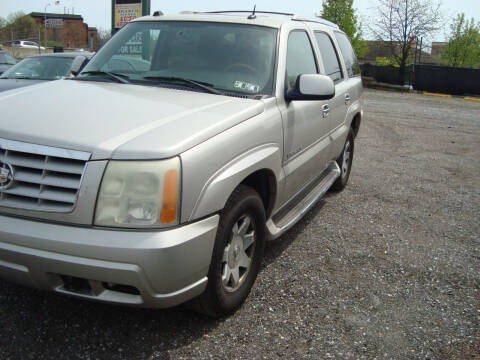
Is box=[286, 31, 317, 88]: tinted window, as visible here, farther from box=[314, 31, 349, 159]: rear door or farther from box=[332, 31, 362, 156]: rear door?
box=[332, 31, 362, 156]: rear door

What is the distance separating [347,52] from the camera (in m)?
5.84

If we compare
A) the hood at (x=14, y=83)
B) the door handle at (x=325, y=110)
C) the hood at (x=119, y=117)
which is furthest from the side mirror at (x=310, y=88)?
the hood at (x=14, y=83)

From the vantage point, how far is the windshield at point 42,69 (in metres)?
8.66

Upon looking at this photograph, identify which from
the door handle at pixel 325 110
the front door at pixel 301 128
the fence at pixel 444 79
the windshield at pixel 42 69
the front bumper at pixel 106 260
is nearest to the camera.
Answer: the front bumper at pixel 106 260

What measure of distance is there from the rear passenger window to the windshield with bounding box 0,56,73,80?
5377 millimetres

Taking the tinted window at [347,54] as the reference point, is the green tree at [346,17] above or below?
above

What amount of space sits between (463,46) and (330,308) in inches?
1653

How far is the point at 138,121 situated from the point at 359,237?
271 centimetres

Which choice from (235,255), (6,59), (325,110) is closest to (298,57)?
(325,110)

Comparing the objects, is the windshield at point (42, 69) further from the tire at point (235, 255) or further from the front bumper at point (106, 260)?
the front bumper at point (106, 260)

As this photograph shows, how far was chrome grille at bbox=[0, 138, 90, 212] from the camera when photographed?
2279mm

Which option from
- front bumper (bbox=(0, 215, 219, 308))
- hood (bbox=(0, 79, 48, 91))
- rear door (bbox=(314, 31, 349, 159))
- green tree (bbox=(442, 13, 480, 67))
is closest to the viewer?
front bumper (bbox=(0, 215, 219, 308))

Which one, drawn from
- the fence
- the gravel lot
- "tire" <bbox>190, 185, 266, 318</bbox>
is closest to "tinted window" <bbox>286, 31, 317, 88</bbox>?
"tire" <bbox>190, 185, 266, 318</bbox>

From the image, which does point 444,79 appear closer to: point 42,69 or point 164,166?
point 42,69
